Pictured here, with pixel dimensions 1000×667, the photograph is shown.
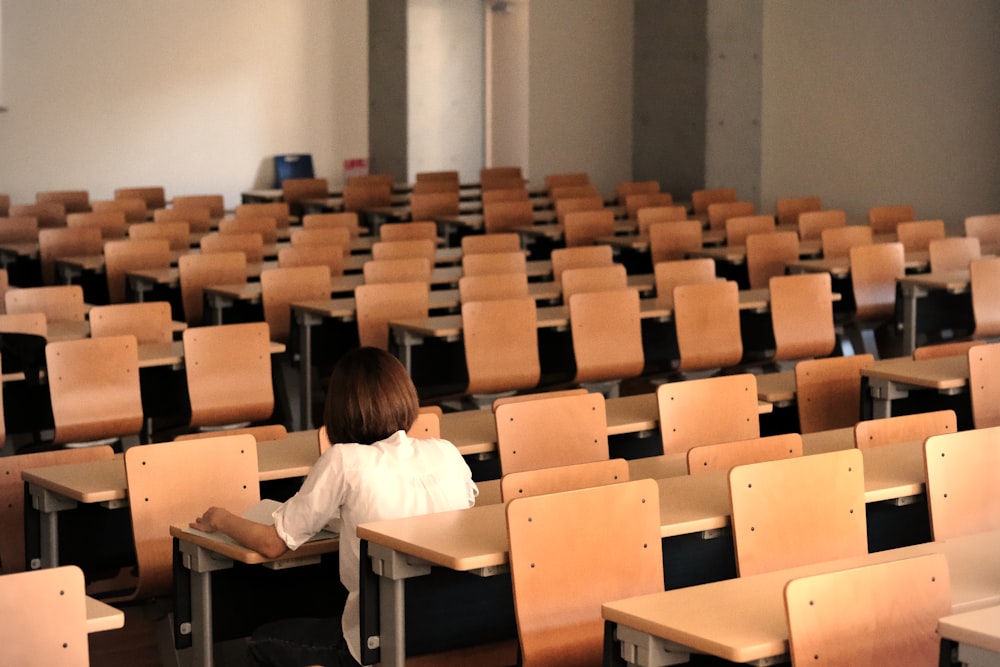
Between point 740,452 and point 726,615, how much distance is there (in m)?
1.49

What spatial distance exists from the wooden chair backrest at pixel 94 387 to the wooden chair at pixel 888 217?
20.5 feet

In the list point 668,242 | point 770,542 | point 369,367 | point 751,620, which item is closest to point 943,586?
point 751,620

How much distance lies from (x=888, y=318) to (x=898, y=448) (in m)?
4.22

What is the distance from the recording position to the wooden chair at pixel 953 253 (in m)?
8.59

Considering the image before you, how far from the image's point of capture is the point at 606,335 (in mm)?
7180

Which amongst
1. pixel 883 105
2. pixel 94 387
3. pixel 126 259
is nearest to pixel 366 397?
pixel 94 387

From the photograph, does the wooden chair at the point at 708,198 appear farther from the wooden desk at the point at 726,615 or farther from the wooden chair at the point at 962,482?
the wooden desk at the point at 726,615

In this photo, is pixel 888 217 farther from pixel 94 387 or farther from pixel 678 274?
pixel 94 387

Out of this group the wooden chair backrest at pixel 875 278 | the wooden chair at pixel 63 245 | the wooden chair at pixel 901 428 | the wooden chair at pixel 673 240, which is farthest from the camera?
the wooden chair at pixel 673 240

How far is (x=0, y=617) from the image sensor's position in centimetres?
276

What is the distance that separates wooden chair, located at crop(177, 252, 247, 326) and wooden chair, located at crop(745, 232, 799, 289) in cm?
320

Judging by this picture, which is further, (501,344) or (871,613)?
(501,344)

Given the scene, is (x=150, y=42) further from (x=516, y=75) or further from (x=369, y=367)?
(x=369, y=367)

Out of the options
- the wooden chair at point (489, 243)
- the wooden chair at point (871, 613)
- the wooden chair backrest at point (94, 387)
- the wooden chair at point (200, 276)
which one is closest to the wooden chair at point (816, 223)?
the wooden chair at point (489, 243)
